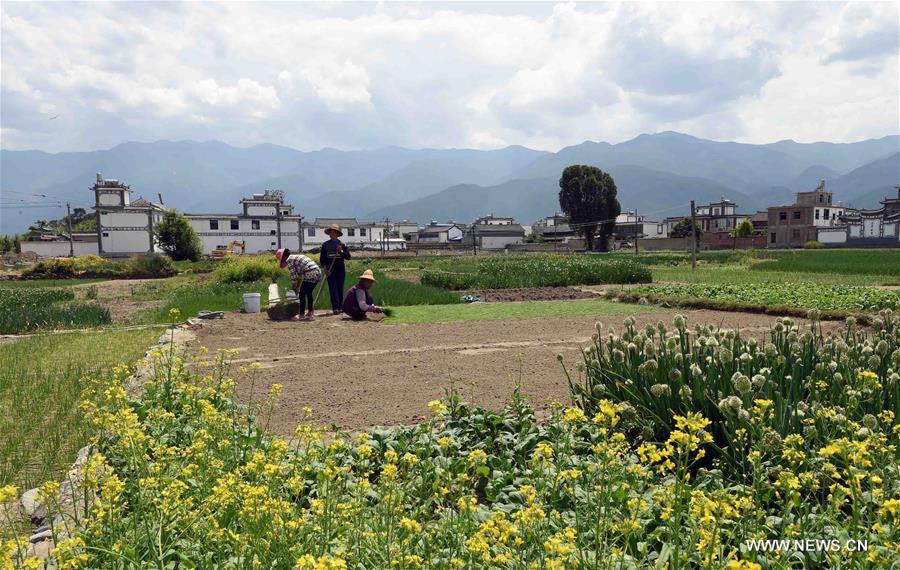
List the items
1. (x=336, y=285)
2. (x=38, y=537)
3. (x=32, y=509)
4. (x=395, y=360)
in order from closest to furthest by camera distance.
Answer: (x=38, y=537) < (x=32, y=509) < (x=395, y=360) < (x=336, y=285)

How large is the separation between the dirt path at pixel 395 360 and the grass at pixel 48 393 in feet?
4.78

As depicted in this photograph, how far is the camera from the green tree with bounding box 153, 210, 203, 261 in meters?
51.7

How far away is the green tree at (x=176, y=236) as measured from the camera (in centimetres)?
5172

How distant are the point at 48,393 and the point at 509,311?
32.7ft

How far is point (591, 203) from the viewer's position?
70.4 meters

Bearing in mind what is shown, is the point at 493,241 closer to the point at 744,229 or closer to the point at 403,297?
the point at 744,229

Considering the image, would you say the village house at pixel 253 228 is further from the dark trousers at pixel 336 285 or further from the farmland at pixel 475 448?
the farmland at pixel 475 448

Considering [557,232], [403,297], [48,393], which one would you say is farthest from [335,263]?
[557,232]

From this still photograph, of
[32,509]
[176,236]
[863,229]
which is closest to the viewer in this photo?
[32,509]

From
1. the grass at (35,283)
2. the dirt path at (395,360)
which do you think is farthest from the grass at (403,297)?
the grass at (35,283)

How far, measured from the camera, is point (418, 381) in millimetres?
6766

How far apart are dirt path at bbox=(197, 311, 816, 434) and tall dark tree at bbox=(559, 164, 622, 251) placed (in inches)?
2253

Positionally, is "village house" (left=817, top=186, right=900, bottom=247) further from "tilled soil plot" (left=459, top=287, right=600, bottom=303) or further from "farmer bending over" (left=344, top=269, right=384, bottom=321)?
"farmer bending over" (left=344, top=269, right=384, bottom=321)

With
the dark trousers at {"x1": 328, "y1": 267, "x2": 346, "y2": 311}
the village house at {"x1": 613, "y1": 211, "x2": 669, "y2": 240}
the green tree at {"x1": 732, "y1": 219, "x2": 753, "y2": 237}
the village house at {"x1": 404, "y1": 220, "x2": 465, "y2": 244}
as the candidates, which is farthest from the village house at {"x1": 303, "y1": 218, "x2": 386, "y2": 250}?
the dark trousers at {"x1": 328, "y1": 267, "x2": 346, "y2": 311}
